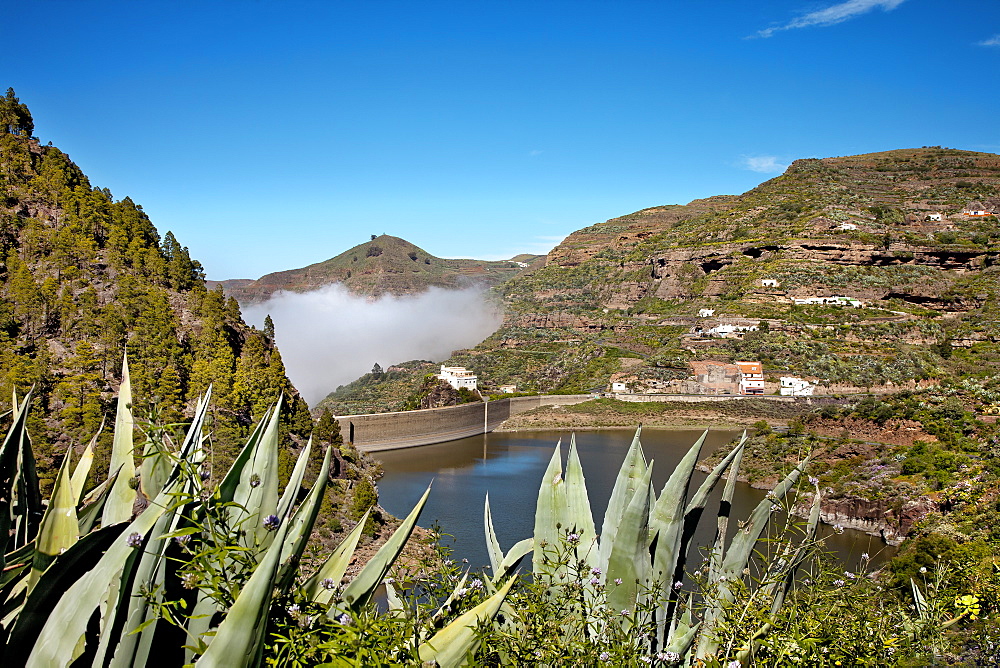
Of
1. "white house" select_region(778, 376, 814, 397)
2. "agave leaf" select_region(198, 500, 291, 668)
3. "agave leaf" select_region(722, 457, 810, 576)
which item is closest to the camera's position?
"agave leaf" select_region(198, 500, 291, 668)

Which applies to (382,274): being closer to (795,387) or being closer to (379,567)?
(795,387)

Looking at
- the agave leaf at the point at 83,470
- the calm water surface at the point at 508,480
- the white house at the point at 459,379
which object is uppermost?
the agave leaf at the point at 83,470

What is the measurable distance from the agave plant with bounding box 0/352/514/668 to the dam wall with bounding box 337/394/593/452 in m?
25.2

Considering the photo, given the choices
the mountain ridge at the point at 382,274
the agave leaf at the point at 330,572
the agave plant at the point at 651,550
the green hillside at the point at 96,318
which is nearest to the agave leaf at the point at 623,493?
the agave plant at the point at 651,550

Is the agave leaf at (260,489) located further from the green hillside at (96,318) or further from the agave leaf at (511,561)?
the green hillside at (96,318)

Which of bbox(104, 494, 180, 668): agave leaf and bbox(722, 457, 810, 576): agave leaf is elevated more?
bbox(104, 494, 180, 668): agave leaf

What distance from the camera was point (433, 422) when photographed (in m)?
30.6

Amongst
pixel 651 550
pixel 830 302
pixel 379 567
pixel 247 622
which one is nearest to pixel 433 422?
pixel 830 302

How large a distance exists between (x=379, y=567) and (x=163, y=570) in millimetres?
708

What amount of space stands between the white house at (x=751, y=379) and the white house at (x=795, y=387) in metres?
0.91

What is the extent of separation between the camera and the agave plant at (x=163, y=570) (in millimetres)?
1429

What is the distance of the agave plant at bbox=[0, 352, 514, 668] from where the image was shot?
1.43 m

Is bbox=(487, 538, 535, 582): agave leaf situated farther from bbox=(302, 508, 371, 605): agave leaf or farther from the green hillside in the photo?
the green hillside

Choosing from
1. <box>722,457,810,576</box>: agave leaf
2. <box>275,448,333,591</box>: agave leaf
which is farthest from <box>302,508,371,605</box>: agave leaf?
<box>722,457,810,576</box>: agave leaf
